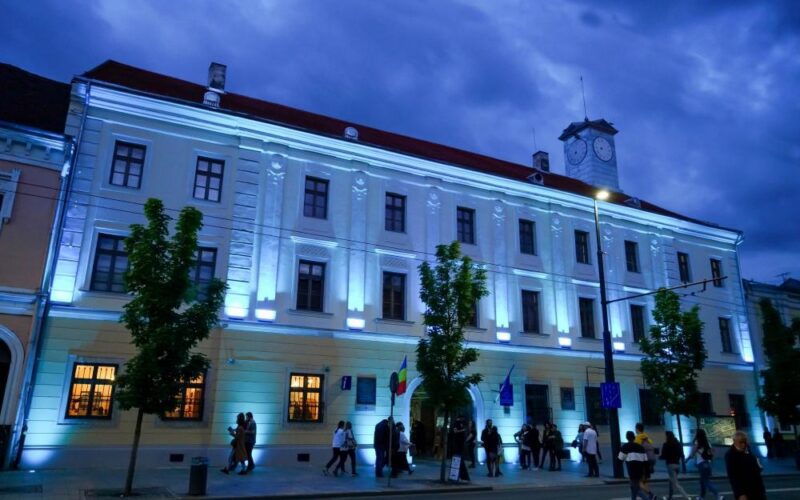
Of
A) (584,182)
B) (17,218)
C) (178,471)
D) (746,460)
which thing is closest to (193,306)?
(178,471)

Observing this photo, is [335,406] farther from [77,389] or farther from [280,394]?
[77,389]

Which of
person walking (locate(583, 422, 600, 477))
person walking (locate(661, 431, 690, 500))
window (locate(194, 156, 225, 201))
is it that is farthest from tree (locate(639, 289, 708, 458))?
window (locate(194, 156, 225, 201))

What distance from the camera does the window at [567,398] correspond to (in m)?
25.5

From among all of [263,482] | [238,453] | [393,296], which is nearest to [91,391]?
[238,453]

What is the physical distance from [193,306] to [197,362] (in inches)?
54.1

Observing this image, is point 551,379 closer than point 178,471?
No

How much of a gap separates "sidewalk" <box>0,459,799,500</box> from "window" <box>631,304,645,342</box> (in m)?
9.53

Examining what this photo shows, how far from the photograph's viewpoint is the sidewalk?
12812 mm

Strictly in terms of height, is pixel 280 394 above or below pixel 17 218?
below

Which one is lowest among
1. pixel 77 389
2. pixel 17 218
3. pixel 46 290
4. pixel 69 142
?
pixel 77 389

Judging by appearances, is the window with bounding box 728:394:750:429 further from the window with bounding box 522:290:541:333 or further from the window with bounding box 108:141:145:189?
the window with bounding box 108:141:145:189

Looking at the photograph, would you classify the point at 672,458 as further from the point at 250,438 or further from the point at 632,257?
the point at 632,257

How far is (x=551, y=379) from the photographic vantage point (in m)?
25.5

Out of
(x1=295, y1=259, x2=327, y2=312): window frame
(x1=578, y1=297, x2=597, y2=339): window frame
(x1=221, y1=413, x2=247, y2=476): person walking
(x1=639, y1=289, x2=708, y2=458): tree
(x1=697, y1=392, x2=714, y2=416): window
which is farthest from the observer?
(x1=697, y1=392, x2=714, y2=416): window
